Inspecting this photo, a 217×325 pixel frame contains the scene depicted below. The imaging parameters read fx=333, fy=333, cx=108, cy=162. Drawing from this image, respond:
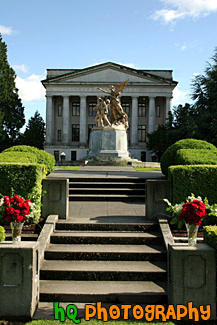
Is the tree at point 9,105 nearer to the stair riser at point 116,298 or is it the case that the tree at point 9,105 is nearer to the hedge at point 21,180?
the hedge at point 21,180

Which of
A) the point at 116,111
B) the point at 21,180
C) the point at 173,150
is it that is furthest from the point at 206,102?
Result: the point at 21,180

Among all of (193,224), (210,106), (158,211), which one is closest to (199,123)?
(210,106)

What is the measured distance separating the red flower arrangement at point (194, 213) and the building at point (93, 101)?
198 feet

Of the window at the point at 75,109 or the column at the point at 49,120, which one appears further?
the window at the point at 75,109

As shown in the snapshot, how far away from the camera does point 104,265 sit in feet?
20.6

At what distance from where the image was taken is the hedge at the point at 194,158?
11625mm

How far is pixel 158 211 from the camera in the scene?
809 cm

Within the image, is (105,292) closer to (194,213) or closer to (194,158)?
(194,213)

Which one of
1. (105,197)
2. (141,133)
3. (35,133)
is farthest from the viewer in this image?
(141,133)

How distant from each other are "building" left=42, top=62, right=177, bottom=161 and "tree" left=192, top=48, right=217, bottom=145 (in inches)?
1089

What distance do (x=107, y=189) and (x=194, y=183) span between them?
12.1 feet

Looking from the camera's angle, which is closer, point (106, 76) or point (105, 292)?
point (105, 292)

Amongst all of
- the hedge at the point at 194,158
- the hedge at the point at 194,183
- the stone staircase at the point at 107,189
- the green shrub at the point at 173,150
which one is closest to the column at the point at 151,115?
the green shrub at the point at 173,150

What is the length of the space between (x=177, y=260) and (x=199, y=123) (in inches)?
1377
